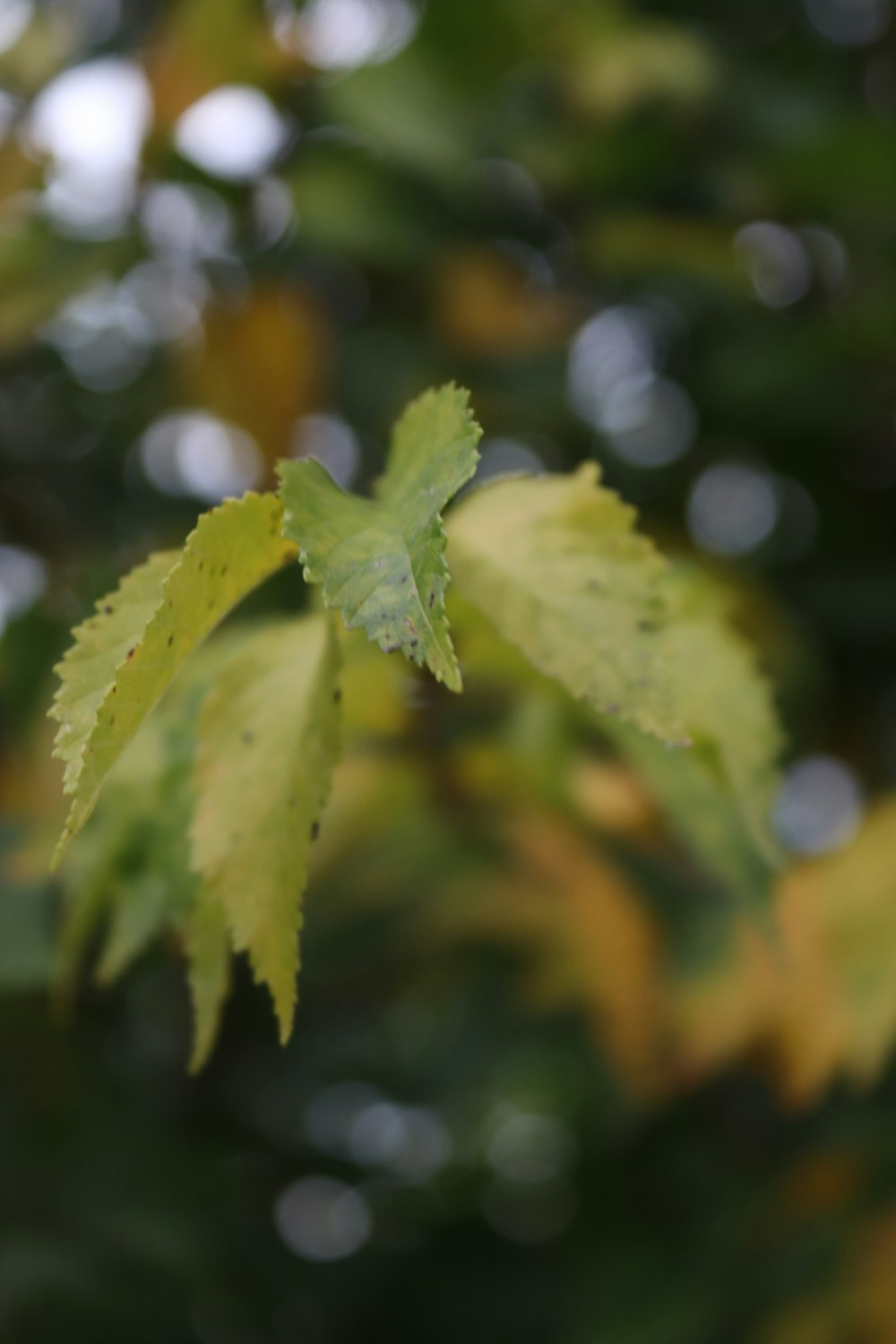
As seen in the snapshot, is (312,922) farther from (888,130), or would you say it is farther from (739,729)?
(888,130)

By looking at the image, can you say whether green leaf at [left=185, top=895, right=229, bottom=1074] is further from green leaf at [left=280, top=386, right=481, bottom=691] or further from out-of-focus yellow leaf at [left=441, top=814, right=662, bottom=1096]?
out-of-focus yellow leaf at [left=441, top=814, right=662, bottom=1096]

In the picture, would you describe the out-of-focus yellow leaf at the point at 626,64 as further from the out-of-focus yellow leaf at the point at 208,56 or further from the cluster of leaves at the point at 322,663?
the cluster of leaves at the point at 322,663

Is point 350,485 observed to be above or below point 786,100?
below

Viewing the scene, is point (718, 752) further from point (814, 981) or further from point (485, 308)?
point (485, 308)

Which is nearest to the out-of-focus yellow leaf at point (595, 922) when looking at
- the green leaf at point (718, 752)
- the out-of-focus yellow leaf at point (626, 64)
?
the green leaf at point (718, 752)

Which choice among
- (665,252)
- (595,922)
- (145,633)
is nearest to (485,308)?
(665,252)

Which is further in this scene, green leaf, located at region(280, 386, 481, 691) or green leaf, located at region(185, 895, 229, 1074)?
green leaf, located at region(185, 895, 229, 1074)

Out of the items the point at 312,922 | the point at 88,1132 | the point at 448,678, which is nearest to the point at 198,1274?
the point at 88,1132

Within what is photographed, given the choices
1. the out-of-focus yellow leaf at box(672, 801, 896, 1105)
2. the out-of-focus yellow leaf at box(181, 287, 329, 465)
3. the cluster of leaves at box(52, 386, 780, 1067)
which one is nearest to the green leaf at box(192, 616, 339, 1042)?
the cluster of leaves at box(52, 386, 780, 1067)
